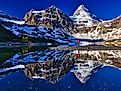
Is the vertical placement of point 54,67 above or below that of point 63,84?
below

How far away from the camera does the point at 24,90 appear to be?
25203 millimetres

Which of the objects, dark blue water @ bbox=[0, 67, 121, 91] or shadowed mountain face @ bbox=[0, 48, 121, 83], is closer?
dark blue water @ bbox=[0, 67, 121, 91]

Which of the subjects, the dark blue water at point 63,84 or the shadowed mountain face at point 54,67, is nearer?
the dark blue water at point 63,84

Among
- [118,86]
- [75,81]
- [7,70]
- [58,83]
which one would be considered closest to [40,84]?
[58,83]

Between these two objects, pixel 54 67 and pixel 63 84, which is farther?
pixel 54 67

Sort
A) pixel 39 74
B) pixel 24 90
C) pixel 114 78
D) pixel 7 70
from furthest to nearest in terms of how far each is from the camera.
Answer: pixel 7 70 → pixel 39 74 → pixel 114 78 → pixel 24 90

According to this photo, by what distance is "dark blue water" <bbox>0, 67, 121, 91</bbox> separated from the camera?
26.2m

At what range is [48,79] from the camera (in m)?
31.7

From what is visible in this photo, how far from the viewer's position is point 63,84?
2856 centimetres

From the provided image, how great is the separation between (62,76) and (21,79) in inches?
142

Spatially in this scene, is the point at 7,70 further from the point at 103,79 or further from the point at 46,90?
the point at 46,90

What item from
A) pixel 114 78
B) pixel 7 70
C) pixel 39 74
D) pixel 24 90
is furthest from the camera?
pixel 7 70

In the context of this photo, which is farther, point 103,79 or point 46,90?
point 103,79

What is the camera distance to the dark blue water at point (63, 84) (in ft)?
86.0
